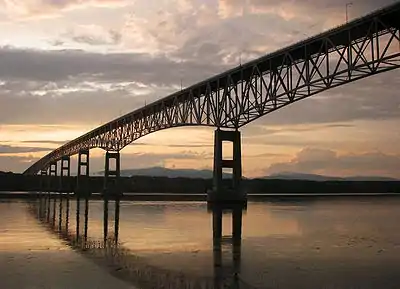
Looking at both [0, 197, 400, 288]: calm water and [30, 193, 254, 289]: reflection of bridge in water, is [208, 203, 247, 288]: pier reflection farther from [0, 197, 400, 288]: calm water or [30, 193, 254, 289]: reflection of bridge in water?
[0, 197, 400, 288]: calm water

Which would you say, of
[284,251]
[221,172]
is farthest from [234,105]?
[284,251]

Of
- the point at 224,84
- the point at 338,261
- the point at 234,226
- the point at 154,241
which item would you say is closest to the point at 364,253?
the point at 338,261

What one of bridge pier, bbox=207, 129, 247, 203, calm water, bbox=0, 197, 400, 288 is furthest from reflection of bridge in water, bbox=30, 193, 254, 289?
bridge pier, bbox=207, 129, 247, 203

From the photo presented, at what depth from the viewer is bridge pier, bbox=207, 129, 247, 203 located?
201ft

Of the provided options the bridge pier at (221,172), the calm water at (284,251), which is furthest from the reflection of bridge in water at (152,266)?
the bridge pier at (221,172)

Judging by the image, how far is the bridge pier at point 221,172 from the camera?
61.2 m

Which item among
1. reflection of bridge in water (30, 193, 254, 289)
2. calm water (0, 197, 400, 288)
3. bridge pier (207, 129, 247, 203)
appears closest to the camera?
reflection of bridge in water (30, 193, 254, 289)

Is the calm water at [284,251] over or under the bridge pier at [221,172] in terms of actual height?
under

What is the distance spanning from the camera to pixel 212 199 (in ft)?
199

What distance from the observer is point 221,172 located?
61.9 m

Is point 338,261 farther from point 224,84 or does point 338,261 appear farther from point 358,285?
point 224,84

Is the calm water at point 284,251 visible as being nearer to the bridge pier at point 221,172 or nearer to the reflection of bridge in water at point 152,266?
the reflection of bridge in water at point 152,266

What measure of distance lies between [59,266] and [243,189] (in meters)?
47.0

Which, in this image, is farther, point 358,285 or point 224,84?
point 224,84
